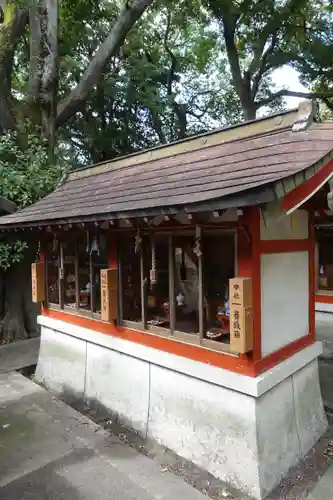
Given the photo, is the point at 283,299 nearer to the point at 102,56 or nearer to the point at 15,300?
the point at 15,300

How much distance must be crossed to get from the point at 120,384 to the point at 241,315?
8.42 feet

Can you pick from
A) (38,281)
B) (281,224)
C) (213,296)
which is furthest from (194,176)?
(38,281)

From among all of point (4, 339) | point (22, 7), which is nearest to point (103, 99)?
point (22, 7)

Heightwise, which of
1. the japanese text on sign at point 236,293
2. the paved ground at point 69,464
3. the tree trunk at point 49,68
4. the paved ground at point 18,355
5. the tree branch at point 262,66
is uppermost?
the tree branch at point 262,66

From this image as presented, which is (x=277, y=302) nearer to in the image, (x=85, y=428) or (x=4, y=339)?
(x=85, y=428)

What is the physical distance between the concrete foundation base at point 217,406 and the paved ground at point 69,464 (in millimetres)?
440

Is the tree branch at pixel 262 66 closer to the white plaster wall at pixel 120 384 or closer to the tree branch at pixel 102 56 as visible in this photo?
the tree branch at pixel 102 56

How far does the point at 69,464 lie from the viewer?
13.4ft

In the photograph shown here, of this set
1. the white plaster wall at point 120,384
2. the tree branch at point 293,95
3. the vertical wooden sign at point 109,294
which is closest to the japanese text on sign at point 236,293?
the white plaster wall at point 120,384

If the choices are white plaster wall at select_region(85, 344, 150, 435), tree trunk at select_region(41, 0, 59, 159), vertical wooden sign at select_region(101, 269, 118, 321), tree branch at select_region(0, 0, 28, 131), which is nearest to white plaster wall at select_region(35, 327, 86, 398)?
white plaster wall at select_region(85, 344, 150, 435)

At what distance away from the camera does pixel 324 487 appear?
12.5 feet

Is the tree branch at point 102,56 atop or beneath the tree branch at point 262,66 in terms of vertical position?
beneath

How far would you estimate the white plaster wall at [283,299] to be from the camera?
154 inches

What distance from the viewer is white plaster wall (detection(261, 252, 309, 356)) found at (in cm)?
392
